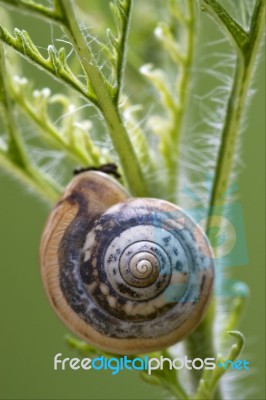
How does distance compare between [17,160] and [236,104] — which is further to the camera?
[17,160]

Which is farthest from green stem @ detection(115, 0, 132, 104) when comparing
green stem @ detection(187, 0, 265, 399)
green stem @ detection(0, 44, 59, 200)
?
green stem @ detection(0, 44, 59, 200)

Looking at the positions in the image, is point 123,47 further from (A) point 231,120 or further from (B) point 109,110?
(A) point 231,120

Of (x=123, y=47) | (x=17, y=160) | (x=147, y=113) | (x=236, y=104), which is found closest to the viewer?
(x=123, y=47)

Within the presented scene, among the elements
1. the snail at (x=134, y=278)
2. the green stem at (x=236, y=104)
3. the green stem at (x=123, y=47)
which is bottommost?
the snail at (x=134, y=278)

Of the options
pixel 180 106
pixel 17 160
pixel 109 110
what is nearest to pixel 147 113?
pixel 180 106

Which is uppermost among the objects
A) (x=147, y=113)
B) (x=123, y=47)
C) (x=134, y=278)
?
(x=123, y=47)

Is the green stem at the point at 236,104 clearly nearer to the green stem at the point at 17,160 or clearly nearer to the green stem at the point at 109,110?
the green stem at the point at 109,110

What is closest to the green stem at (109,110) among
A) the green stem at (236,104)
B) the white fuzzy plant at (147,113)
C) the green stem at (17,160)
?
the white fuzzy plant at (147,113)

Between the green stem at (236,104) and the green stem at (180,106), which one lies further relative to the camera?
the green stem at (180,106)
